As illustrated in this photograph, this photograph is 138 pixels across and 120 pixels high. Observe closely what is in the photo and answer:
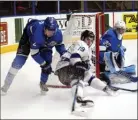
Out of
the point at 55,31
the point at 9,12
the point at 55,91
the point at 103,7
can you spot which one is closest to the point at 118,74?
the point at 55,91

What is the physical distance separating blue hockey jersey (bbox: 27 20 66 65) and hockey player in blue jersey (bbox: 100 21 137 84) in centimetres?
81

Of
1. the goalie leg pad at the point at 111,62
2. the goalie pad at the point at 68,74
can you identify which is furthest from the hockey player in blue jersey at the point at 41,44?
the goalie leg pad at the point at 111,62

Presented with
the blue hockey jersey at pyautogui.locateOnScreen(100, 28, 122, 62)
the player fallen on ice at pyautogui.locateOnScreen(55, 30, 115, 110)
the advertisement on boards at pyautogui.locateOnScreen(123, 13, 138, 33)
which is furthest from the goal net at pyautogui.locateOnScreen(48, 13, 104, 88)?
the advertisement on boards at pyautogui.locateOnScreen(123, 13, 138, 33)

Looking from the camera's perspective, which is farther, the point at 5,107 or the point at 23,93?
the point at 23,93

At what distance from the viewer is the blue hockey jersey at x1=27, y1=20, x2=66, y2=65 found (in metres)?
3.24

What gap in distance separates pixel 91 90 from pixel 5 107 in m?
0.94

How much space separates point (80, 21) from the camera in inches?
163

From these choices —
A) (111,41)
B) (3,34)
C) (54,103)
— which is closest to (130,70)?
(111,41)

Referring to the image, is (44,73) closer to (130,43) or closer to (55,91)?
(55,91)

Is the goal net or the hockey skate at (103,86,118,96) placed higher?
the goal net

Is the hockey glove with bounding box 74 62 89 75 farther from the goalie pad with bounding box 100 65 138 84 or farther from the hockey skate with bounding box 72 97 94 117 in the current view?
the goalie pad with bounding box 100 65 138 84

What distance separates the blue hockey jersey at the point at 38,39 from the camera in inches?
127

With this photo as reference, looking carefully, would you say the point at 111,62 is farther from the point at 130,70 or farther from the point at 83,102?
the point at 83,102

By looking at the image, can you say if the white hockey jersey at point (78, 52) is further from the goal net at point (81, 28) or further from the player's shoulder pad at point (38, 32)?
the goal net at point (81, 28)
